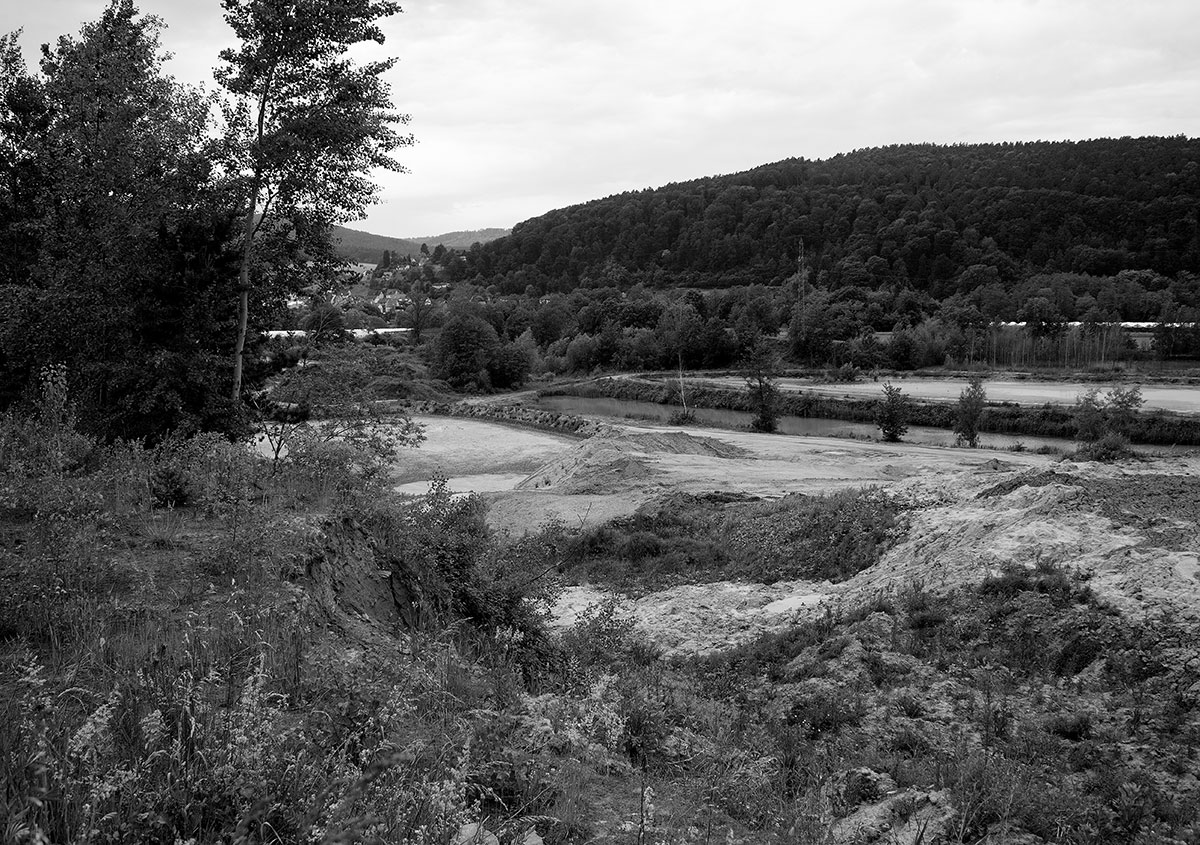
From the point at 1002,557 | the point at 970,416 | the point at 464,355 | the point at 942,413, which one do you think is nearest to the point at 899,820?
the point at 1002,557

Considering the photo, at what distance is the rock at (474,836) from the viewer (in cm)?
323

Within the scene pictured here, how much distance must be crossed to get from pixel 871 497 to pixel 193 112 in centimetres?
1924

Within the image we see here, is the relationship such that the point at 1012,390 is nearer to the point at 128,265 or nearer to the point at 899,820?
the point at 128,265

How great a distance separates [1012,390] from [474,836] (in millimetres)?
68429

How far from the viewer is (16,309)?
18094mm

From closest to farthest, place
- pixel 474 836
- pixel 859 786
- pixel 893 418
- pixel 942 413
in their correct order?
pixel 474 836 → pixel 859 786 → pixel 893 418 → pixel 942 413

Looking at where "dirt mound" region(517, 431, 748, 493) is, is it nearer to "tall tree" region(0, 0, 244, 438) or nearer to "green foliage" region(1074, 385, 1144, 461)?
"tall tree" region(0, 0, 244, 438)

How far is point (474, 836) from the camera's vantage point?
10.8ft

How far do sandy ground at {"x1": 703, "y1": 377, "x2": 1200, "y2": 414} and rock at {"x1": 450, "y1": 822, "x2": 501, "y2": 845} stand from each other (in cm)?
5535

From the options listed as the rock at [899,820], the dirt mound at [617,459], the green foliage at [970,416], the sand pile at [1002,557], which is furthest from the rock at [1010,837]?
the green foliage at [970,416]

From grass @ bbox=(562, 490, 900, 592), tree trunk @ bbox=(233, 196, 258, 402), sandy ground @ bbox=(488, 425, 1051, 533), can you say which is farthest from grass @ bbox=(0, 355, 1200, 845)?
sandy ground @ bbox=(488, 425, 1051, 533)

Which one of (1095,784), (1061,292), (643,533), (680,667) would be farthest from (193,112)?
(1061,292)

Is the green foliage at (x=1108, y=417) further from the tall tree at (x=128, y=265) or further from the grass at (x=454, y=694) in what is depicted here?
the tall tree at (x=128, y=265)

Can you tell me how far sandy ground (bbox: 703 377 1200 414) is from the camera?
52.8 meters
